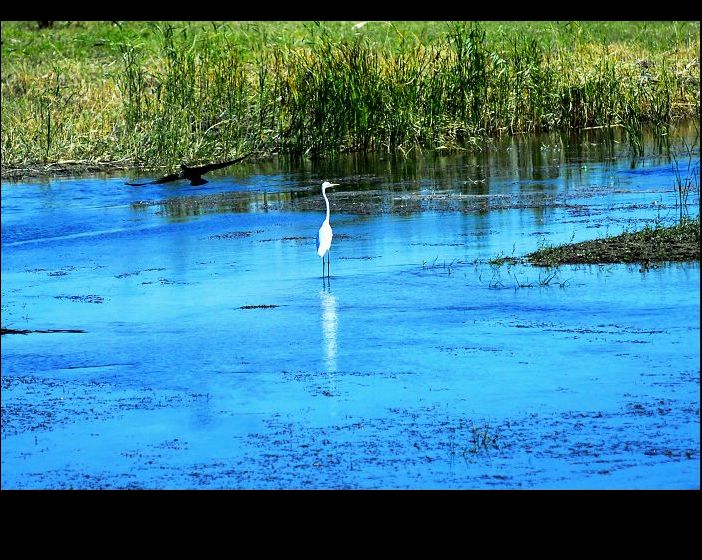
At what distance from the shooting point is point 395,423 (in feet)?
21.9

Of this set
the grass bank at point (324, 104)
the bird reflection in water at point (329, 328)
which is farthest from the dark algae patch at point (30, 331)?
the grass bank at point (324, 104)

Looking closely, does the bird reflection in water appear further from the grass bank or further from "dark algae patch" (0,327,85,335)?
the grass bank

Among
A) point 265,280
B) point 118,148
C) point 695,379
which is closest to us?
point 695,379

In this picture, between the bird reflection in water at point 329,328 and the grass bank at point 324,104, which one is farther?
the grass bank at point 324,104

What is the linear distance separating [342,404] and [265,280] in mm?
3732

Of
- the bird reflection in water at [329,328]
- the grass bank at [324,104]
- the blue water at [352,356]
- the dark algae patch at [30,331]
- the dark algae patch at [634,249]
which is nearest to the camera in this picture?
the blue water at [352,356]

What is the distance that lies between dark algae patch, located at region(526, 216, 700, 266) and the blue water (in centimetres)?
28

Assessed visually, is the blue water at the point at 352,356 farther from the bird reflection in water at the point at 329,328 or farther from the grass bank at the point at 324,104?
the grass bank at the point at 324,104

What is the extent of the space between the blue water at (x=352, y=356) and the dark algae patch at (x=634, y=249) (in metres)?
0.28

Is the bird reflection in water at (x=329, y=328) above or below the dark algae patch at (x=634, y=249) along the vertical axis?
below

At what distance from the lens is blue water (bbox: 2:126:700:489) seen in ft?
20.1

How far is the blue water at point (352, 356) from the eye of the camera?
6.12 metres
